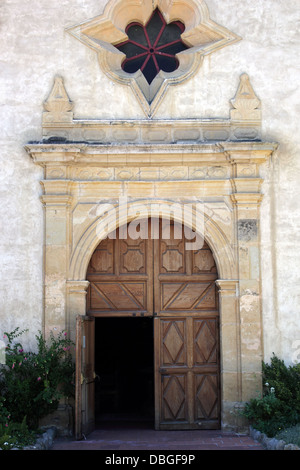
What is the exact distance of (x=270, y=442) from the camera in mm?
7172

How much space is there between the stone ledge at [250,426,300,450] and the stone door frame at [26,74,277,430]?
0.58m

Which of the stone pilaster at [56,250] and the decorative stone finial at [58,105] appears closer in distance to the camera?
the stone pilaster at [56,250]

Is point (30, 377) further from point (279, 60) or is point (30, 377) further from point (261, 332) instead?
point (279, 60)

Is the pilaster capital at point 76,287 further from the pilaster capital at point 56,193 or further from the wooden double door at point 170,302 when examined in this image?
the pilaster capital at point 56,193

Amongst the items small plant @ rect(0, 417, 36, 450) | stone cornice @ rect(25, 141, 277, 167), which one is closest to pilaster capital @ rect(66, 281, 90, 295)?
stone cornice @ rect(25, 141, 277, 167)

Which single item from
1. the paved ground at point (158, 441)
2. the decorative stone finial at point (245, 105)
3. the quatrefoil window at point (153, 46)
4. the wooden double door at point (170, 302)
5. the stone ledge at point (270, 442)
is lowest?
the paved ground at point (158, 441)

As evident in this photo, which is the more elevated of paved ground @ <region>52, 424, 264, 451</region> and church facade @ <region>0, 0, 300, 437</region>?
church facade @ <region>0, 0, 300, 437</region>

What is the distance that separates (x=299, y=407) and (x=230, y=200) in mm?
2950

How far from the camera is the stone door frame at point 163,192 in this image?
331 inches

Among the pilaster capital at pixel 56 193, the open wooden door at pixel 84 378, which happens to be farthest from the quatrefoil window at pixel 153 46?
the open wooden door at pixel 84 378

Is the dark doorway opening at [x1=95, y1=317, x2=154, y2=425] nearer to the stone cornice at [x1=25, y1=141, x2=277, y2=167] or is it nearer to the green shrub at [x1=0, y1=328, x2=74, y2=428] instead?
the green shrub at [x1=0, y1=328, x2=74, y2=428]

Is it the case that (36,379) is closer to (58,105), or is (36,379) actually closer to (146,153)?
(146,153)

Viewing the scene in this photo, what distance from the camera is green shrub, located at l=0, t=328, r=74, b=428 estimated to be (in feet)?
25.9

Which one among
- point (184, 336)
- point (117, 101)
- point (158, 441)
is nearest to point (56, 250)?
point (184, 336)
